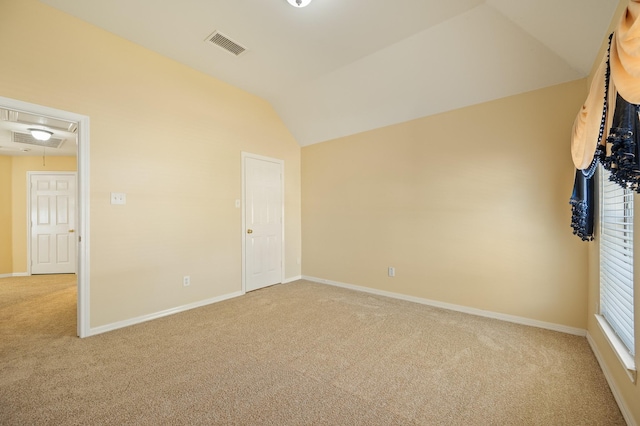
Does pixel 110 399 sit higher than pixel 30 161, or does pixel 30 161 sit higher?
pixel 30 161

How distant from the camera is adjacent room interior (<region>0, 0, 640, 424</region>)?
190 cm

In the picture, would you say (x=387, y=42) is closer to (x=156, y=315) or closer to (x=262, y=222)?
(x=262, y=222)

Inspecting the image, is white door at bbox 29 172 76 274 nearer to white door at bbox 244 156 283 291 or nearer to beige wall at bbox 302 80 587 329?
white door at bbox 244 156 283 291

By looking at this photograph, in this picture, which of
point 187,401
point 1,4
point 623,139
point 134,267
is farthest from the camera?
point 134,267

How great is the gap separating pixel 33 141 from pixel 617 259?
763 centimetres

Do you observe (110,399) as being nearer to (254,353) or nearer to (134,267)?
(254,353)

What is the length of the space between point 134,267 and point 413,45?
385 centimetres

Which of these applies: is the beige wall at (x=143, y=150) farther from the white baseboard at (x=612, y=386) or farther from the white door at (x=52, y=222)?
the white door at (x=52, y=222)

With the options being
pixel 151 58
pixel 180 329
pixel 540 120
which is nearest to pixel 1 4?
pixel 151 58

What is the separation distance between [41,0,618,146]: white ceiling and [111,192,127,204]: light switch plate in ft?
5.47

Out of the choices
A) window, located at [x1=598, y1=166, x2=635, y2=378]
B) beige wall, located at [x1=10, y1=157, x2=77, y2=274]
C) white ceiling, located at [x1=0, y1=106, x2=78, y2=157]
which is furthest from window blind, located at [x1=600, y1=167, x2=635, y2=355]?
beige wall, located at [x1=10, y1=157, x2=77, y2=274]

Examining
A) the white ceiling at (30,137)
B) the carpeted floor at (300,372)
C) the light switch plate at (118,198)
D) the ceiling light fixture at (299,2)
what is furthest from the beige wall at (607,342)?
the white ceiling at (30,137)

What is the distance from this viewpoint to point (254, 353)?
2.33 meters

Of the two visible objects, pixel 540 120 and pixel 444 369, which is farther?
pixel 540 120
